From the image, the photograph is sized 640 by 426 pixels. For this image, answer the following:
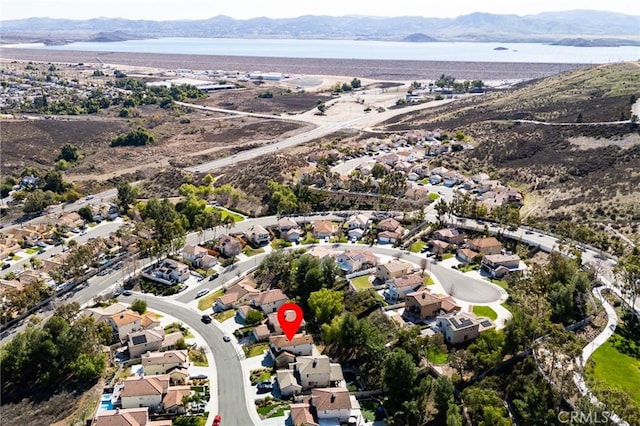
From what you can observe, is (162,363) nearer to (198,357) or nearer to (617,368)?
(198,357)

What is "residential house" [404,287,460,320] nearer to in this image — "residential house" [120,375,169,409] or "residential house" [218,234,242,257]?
"residential house" [120,375,169,409]

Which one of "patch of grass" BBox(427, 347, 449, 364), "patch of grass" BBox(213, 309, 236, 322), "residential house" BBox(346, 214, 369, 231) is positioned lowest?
"patch of grass" BBox(213, 309, 236, 322)

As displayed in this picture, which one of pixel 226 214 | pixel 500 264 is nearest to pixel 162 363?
pixel 500 264

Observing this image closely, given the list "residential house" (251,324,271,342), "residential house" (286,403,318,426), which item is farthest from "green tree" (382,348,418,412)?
"residential house" (251,324,271,342)

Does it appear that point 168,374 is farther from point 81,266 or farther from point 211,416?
point 81,266

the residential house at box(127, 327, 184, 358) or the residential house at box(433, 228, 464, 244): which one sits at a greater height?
the residential house at box(433, 228, 464, 244)

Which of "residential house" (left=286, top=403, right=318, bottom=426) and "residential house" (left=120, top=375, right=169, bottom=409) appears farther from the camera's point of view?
"residential house" (left=120, top=375, right=169, bottom=409)

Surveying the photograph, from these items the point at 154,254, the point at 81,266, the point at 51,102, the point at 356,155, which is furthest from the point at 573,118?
the point at 51,102
